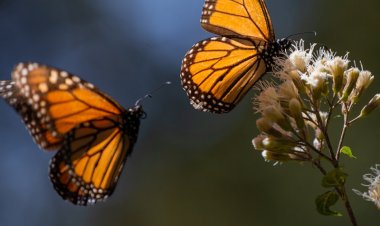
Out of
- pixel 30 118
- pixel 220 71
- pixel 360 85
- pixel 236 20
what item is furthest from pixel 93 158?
pixel 360 85

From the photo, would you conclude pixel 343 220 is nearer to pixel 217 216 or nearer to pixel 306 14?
Answer: pixel 217 216

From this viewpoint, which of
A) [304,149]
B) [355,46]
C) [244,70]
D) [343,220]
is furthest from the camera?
[355,46]

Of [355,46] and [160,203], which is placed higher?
[355,46]

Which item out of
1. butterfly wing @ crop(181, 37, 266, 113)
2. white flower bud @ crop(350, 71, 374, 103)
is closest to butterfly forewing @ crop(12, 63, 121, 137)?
butterfly wing @ crop(181, 37, 266, 113)

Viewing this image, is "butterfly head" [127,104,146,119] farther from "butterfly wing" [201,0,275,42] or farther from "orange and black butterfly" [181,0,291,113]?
"butterfly wing" [201,0,275,42]

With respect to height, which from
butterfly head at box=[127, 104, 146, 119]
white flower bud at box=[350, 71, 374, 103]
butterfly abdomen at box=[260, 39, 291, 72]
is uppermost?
butterfly abdomen at box=[260, 39, 291, 72]

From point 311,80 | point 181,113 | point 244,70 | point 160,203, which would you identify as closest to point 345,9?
point 181,113

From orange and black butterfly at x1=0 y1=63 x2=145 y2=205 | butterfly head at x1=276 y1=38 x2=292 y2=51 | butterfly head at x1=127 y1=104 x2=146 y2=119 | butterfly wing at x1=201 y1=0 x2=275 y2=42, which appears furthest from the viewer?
butterfly wing at x1=201 y1=0 x2=275 y2=42

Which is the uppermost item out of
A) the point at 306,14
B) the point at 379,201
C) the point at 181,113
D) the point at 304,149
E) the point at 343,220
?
the point at 306,14

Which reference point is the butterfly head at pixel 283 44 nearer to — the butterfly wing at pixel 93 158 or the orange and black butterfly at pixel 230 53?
the orange and black butterfly at pixel 230 53
